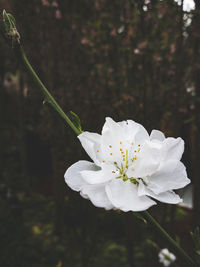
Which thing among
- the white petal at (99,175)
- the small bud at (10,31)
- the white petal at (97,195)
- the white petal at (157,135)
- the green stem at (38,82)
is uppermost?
the small bud at (10,31)

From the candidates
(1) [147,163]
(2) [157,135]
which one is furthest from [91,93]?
(1) [147,163]

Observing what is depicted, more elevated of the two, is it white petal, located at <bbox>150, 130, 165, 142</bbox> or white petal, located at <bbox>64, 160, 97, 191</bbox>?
white petal, located at <bbox>150, 130, 165, 142</bbox>

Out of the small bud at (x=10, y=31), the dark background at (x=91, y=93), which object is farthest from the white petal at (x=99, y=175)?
the dark background at (x=91, y=93)

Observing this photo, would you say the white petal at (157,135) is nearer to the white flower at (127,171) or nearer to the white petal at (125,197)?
the white flower at (127,171)

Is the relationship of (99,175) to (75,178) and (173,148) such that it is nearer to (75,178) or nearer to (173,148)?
(75,178)

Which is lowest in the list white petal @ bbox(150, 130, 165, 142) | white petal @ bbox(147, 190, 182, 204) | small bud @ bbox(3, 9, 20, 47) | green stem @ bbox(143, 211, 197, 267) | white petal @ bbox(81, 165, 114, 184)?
green stem @ bbox(143, 211, 197, 267)

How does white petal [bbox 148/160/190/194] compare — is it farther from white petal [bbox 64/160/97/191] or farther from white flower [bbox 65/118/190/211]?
white petal [bbox 64/160/97/191]

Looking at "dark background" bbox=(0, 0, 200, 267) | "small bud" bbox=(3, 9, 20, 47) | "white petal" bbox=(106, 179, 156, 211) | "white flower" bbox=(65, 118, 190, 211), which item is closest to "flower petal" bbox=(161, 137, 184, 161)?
"white flower" bbox=(65, 118, 190, 211)
